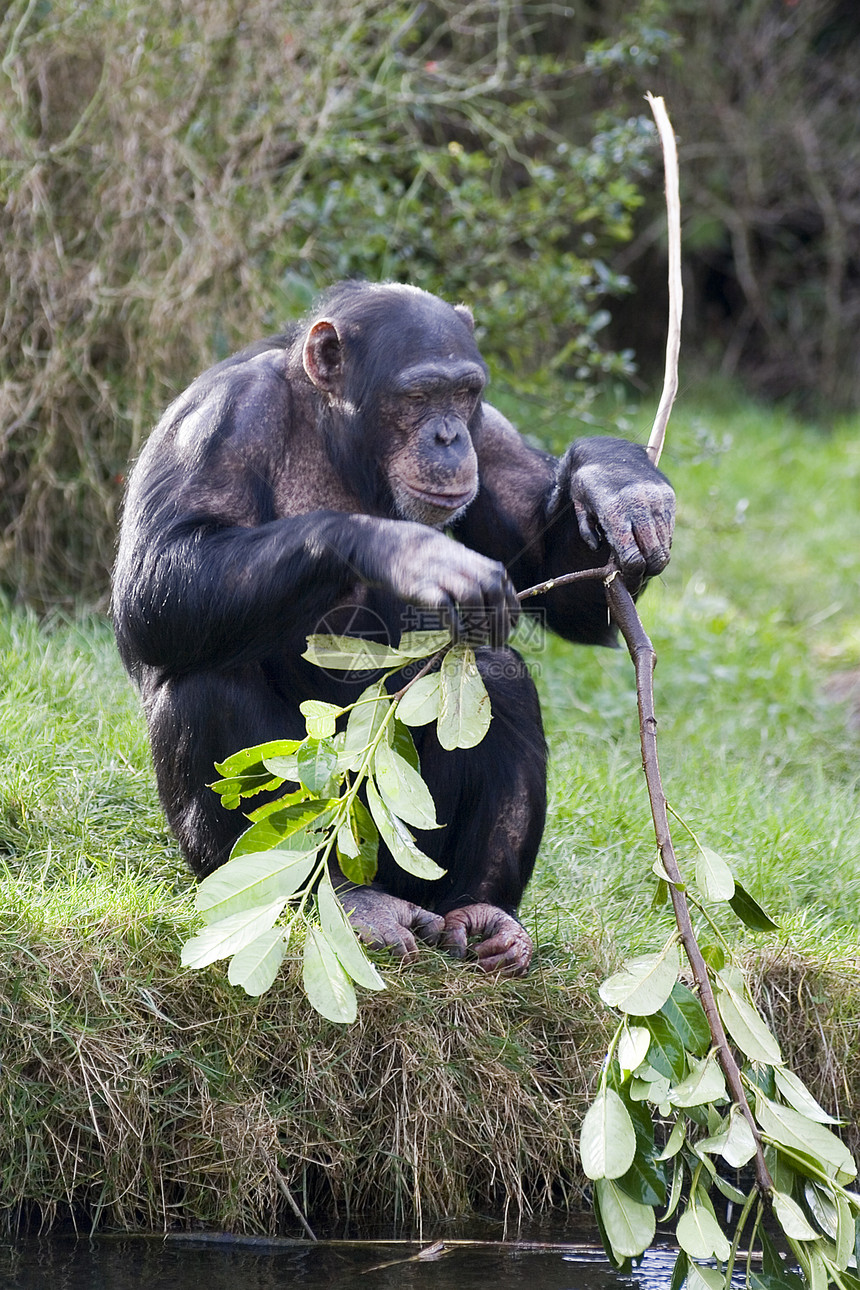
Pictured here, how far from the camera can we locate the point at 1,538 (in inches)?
230

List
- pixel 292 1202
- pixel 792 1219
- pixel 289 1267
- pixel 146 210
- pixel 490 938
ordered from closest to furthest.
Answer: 1. pixel 792 1219
2. pixel 289 1267
3. pixel 292 1202
4. pixel 490 938
5. pixel 146 210

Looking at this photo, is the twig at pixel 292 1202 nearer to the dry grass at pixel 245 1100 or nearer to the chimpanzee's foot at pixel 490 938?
the dry grass at pixel 245 1100

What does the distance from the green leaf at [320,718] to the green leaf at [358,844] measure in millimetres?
149

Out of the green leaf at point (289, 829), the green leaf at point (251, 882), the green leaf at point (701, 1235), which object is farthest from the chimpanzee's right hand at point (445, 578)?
the green leaf at point (701, 1235)

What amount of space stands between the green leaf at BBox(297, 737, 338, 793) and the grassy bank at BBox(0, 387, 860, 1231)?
704mm

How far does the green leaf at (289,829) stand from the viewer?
2.85 m

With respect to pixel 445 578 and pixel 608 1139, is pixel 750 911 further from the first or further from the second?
pixel 445 578

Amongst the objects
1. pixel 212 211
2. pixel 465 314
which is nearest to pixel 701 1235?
pixel 465 314

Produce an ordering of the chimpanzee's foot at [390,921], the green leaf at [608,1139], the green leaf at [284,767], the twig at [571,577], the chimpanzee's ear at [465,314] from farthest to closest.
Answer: the chimpanzee's ear at [465,314] < the chimpanzee's foot at [390,921] < the twig at [571,577] < the green leaf at [284,767] < the green leaf at [608,1139]

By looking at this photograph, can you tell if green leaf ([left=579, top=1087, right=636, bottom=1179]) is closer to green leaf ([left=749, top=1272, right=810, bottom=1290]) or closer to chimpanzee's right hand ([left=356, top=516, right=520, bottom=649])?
green leaf ([left=749, top=1272, right=810, bottom=1290])

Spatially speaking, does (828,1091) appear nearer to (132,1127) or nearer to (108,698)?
(132,1127)

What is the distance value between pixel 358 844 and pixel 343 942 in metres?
0.34

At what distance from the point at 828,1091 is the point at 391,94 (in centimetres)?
437

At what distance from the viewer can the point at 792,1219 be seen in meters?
2.55
